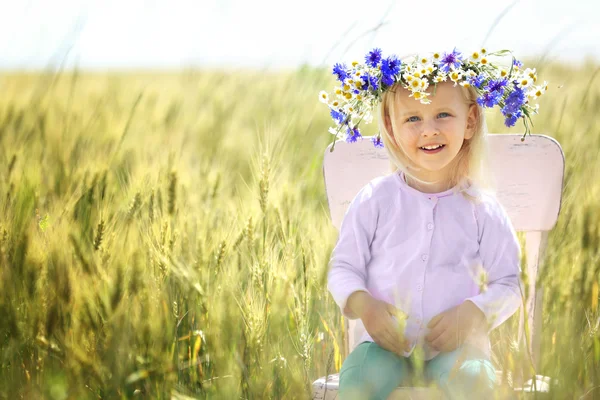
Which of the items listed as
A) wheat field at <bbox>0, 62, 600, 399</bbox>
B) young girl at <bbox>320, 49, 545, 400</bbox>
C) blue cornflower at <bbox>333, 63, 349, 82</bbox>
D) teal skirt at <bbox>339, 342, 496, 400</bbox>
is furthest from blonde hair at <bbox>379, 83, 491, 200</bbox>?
teal skirt at <bbox>339, 342, 496, 400</bbox>

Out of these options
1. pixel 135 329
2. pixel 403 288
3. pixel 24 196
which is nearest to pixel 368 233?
pixel 403 288

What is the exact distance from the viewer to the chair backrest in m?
1.72

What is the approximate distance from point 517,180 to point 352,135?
435mm

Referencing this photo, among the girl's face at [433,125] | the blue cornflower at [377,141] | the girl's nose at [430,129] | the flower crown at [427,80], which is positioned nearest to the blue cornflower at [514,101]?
the flower crown at [427,80]

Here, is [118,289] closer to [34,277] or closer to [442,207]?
[34,277]

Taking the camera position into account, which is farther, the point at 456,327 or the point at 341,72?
the point at 341,72

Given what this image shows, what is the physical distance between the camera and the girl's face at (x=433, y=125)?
152cm

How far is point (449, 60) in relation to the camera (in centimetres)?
155

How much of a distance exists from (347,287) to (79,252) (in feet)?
1.83

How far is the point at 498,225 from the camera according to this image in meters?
1.56

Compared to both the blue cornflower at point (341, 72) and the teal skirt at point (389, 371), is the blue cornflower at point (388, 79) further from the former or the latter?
the teal skirt at point (389, 371)

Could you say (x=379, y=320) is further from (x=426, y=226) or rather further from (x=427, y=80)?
(x=427, y=80)

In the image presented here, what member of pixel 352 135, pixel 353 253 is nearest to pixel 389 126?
pixel 352 135

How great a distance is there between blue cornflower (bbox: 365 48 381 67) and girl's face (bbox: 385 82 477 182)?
0.30 feet
